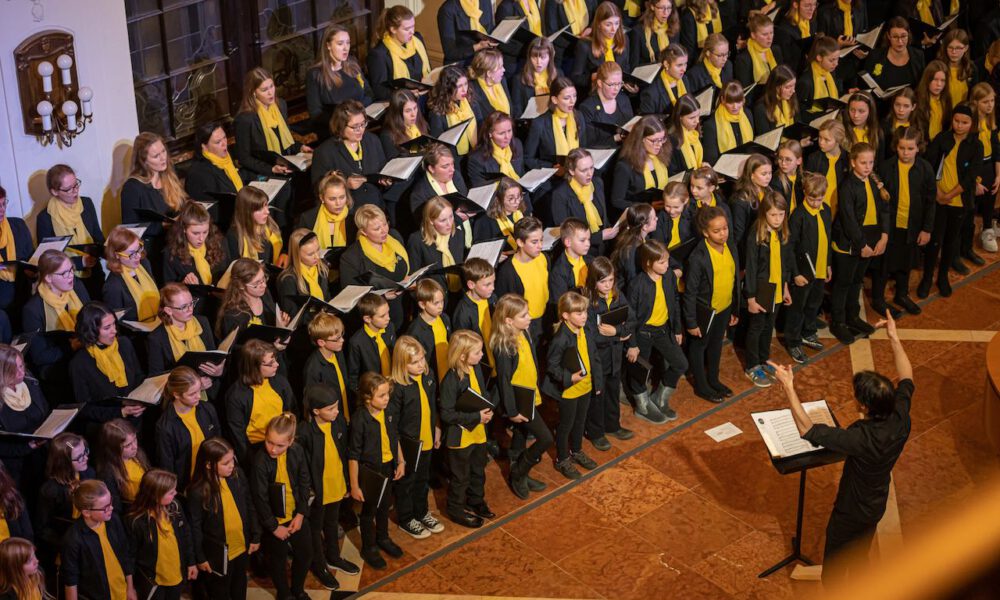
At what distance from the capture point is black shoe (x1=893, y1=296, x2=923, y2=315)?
303 inches

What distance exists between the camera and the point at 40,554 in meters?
4.71

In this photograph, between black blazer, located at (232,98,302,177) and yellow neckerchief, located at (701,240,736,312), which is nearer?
black blazer, located at (232,98,302,177)

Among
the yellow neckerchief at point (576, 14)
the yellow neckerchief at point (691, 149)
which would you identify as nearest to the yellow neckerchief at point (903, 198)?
the yellow neckerchief at point (691, 149)

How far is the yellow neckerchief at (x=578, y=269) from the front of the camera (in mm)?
6078

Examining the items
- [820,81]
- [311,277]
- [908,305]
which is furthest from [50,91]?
[908,305]

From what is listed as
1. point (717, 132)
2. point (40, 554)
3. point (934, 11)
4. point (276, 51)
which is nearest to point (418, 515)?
Result: point (40, 554)

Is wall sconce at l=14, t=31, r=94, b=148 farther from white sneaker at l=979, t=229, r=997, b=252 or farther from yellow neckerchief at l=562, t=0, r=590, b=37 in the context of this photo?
white sneaker at l=979, t=229, r=997, b=252

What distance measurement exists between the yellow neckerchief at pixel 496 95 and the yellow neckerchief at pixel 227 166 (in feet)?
5.82

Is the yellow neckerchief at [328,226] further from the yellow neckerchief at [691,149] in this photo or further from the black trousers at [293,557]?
the yellow neckerchief at [691,149]

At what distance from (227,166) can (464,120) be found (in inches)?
61.5

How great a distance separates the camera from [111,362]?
498cm

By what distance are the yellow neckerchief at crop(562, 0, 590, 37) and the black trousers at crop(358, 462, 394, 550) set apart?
4.26 m

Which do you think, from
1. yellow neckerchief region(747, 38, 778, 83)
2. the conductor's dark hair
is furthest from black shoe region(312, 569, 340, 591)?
yellow neckerchief region(747, 38, 778, 83)

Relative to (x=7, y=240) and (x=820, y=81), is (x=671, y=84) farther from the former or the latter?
(x=7, y=240)
